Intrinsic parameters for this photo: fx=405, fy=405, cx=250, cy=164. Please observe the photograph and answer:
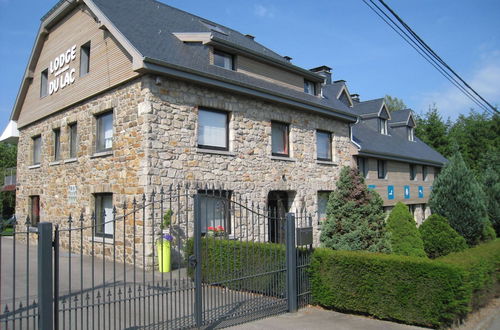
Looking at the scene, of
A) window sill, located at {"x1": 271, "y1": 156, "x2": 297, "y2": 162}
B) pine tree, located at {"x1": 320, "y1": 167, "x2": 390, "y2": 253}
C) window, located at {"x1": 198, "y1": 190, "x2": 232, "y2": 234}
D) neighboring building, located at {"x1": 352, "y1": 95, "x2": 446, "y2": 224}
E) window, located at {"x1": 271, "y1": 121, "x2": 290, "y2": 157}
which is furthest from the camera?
neighboring building, located at {"x1": 352, "y1": 95, "x2": 446, "y2": 224}

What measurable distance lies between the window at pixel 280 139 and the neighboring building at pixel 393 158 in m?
5.75

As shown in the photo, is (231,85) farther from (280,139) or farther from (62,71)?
(62,71)

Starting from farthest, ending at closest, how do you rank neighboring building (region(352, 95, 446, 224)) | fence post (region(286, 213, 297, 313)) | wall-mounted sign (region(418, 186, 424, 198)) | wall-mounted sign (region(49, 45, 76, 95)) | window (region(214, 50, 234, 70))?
1. wall-mounted sign (region(418, 186, 424, 198))
2. neighboring building (region(352, 95, 446, 224))
3. wall-mounted sign (region(49, 45, 76, 95))
4. window (region(214, 50, 234, 70))
5. fence post (region(286, 213, 297, 313))

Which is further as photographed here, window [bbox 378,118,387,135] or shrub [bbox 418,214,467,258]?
window [bbox 378,118,387,135]

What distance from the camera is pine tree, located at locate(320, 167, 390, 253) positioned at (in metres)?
10.3

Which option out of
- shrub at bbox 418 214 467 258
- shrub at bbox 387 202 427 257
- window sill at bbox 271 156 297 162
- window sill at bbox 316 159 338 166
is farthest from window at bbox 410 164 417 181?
shrub at bbox 418 214 467 258

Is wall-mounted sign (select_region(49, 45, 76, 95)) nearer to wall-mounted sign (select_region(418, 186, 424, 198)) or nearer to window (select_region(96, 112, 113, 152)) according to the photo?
window (select_region(96, 112, 113, 152))

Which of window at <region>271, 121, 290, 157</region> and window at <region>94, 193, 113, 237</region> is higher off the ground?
window at <region>271, 121, 290, 157</region>

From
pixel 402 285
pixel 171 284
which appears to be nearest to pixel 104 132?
pixel 171 284

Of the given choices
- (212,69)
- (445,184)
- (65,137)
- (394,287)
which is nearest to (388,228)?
(445,184)

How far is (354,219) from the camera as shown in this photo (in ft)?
35.0

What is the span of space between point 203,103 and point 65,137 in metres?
5.57

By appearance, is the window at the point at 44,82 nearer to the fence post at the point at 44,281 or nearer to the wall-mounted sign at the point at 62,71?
the wall-mounted sign at the point at 62,71

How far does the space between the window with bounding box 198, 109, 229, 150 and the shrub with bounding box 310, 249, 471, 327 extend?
560 centimetres
